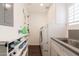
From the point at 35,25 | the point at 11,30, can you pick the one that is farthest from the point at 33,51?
the point at 11,30

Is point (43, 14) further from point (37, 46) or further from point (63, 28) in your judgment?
point (63, 28)

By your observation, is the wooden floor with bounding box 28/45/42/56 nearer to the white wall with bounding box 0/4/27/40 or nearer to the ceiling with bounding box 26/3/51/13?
the ceiling with bounding box 26/3/51/13

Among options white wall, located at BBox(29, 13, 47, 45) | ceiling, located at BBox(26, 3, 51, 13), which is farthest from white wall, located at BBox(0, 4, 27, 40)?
ceiling, located at BBox(26, 3, 51, 13)

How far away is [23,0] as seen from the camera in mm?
998

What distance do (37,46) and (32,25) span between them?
3.09 feet

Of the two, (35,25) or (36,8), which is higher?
(36,8)

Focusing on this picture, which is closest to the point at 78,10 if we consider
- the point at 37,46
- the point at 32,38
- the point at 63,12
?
Answer: the point at 63,12

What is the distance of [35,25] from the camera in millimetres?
4609

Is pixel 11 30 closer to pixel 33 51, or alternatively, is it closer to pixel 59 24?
pixel 59 24

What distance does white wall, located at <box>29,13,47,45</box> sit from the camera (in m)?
4.48

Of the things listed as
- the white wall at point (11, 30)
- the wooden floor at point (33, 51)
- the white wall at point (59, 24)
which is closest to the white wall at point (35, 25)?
the wooden floor at point (33, 51)

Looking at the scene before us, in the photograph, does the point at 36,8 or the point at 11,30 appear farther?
the point at 36,8

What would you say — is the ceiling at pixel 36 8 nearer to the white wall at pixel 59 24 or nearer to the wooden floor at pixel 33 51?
the white wall at pixel 59 24

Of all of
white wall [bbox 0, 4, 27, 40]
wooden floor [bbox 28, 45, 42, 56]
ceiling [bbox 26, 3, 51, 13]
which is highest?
ceiling [bbox 26, 3, 51, 13]
